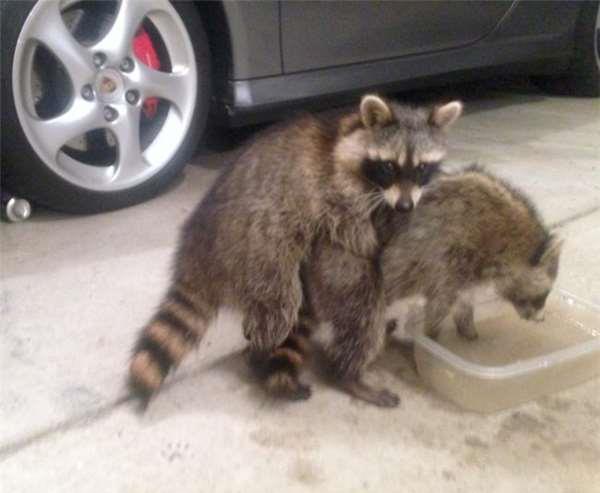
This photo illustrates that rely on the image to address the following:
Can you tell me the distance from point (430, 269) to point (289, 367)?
18.7 inches

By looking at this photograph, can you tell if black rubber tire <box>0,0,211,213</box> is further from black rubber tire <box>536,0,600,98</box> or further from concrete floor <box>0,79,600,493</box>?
black rubber tire <box>536,0,600,98</box>

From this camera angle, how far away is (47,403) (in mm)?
1872

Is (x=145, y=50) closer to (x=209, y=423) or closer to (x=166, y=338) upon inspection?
(x=166, y=338)

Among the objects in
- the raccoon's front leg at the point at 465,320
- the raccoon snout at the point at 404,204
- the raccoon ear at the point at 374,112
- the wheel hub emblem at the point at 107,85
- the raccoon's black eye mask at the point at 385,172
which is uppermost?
the raccoon ear at the point at 374,112

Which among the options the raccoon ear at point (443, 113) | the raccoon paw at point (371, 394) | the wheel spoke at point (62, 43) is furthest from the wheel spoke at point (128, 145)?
the raccoon paw at point (371, 394)

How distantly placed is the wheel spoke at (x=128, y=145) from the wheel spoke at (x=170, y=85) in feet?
0.35

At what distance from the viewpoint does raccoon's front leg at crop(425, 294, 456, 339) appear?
2018 millimetres

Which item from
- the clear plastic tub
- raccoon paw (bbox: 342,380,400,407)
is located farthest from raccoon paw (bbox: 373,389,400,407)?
the clear plastic tub

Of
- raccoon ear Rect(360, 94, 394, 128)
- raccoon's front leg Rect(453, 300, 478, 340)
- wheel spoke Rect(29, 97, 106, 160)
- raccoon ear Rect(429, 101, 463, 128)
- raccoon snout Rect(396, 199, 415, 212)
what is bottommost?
raccoon's front leg Rect(453, 300, 478, 340)

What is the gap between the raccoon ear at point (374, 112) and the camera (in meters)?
1.94

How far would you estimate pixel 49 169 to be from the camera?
272 cm

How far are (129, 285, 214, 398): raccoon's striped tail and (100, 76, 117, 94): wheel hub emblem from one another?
113cm

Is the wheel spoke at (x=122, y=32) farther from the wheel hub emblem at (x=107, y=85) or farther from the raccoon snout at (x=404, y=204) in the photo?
the raccoon snout at (x=404, y=204)

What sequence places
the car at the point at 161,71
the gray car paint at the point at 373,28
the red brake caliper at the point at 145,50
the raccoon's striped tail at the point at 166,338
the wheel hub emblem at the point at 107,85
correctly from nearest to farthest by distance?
the raccoon's striped tail at the point at 166,338
the car at the point at 161,71
the wheel hub emblem at the point at 107,85
the red brake caliper at the point at 145,50
the gray car paint at the point at 373,28
